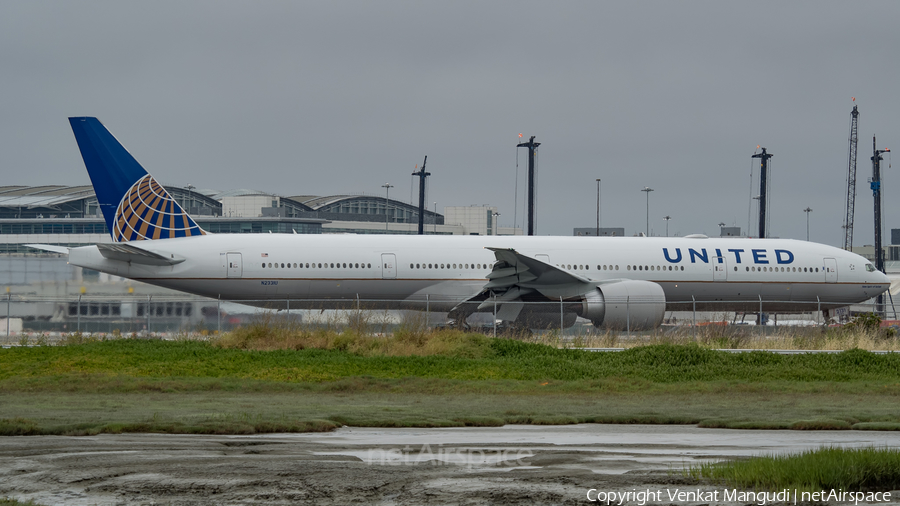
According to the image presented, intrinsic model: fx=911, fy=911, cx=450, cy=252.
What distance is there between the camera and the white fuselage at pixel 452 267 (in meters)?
27.2

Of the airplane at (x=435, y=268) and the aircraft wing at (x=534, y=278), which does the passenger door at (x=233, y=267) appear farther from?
the aircraft wing at (x=534, y=278)

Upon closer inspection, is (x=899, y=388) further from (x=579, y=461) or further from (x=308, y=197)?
(x=308, y=197)

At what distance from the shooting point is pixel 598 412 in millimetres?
12727

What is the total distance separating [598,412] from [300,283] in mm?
16350

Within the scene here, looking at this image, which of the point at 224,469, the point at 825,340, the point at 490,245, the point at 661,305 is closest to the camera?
the point at 224,469

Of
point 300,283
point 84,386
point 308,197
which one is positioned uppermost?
point 308,197

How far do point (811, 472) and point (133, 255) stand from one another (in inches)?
898

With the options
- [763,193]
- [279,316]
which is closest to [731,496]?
[279,316]

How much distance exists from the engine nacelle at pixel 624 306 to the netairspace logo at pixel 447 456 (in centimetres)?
1729

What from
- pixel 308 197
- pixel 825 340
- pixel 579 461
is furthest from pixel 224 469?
pixel 308 197

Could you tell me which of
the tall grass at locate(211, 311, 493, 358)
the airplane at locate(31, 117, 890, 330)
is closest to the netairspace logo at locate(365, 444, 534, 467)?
the tall grass at locate(211, 311, 493, 358)

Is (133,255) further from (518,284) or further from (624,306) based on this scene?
(624,306)

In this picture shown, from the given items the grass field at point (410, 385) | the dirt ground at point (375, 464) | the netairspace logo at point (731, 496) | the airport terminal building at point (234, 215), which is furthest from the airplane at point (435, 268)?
the airport terminal building at point (234, 215)

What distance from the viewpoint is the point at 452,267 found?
1123 inches
